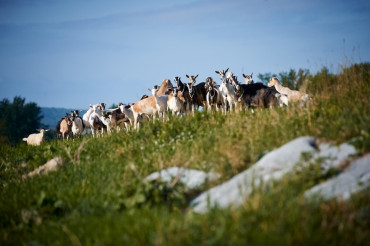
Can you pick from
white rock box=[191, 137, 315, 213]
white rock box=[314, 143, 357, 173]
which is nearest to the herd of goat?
white rock box=[191, 137, 315, 213]

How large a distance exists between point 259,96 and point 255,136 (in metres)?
11.3

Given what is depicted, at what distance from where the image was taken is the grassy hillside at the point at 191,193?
4570 millimetres

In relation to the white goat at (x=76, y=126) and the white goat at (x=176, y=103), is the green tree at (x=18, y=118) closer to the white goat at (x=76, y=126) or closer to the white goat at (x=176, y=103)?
the white goat at (x=76, y=126)

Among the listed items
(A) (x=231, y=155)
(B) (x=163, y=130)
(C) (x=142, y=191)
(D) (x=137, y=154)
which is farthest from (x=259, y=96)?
(C) (x=142, y=191)

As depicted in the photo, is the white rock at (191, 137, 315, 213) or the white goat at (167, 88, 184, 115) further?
the white goat at (167, 88, 184, 115)

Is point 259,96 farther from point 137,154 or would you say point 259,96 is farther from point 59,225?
point 59,225

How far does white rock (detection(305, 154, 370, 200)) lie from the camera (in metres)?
5.14

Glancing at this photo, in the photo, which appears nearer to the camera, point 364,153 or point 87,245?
point 87,245

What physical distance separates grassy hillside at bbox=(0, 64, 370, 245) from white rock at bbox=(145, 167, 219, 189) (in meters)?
0.15

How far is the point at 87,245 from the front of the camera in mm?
4934

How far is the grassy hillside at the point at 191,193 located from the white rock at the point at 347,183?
0.52 feet

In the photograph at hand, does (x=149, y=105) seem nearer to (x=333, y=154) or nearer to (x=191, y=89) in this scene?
(x=191, y=89)

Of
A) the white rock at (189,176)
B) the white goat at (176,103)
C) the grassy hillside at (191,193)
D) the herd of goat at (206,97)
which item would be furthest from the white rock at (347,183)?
the white goat at (176,103)

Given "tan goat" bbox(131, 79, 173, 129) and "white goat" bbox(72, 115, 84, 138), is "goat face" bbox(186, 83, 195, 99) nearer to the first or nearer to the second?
"tan goat" bbox(131, 79, 173, 129)
